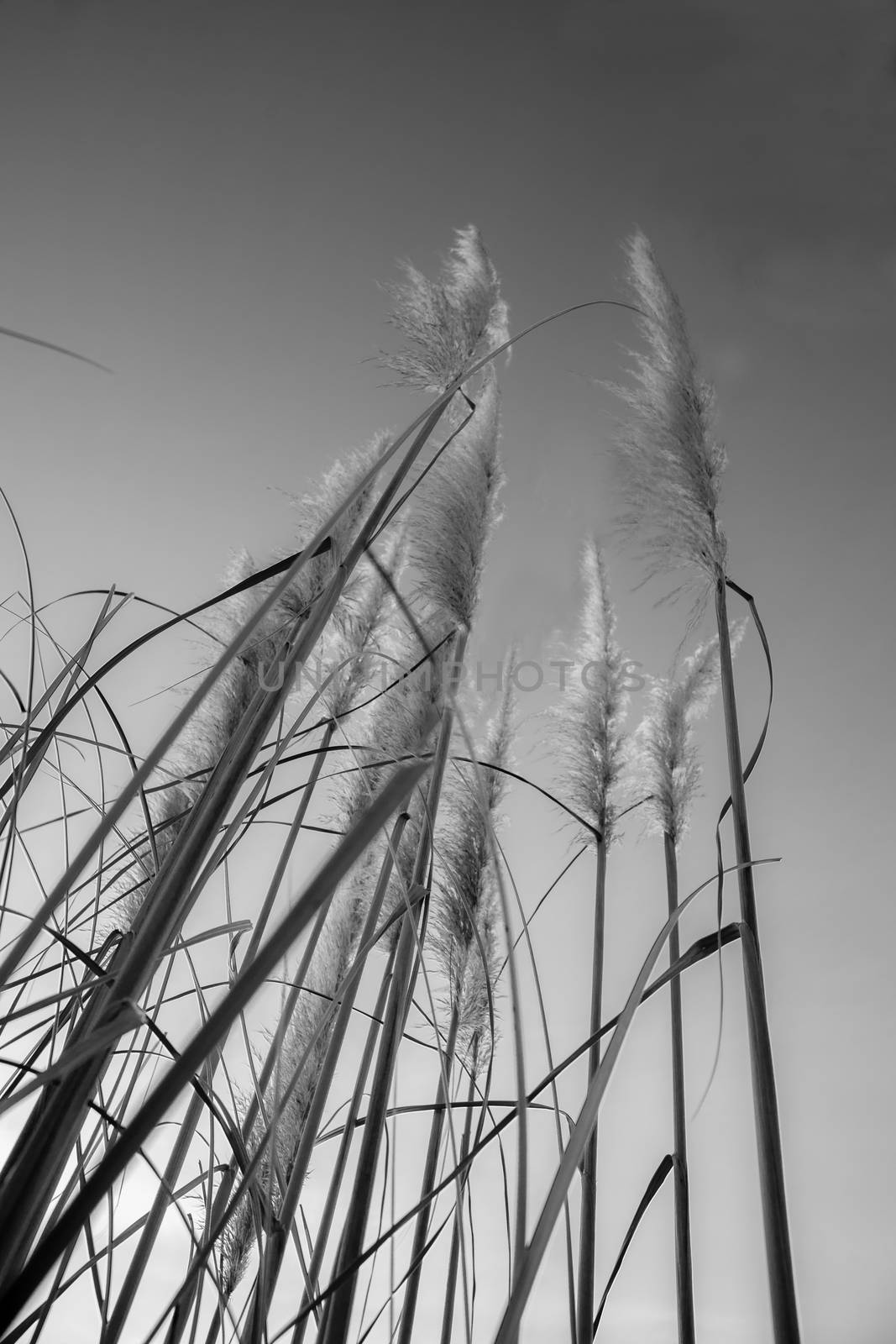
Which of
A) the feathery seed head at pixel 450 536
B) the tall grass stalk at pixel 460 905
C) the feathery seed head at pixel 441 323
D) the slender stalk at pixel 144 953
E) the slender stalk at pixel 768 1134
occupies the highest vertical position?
the feathery seed head at pixel 441 323

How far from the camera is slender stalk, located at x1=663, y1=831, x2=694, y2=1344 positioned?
1963mm

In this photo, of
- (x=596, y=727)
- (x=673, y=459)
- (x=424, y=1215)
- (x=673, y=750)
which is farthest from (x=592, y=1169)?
(x=673, y=459)

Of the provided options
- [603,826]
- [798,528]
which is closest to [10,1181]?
[603,826]

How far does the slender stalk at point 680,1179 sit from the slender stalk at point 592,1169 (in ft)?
0.74

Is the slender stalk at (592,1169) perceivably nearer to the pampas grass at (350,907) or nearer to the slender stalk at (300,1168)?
the pampas grass at (350,907)

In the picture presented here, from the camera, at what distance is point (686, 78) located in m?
6.55

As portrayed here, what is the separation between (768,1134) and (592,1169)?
1.07m

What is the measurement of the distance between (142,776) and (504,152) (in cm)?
813

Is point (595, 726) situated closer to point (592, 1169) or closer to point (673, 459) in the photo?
point (673, 459)

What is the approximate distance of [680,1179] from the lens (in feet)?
6.42

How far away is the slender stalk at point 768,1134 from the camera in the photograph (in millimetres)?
1120

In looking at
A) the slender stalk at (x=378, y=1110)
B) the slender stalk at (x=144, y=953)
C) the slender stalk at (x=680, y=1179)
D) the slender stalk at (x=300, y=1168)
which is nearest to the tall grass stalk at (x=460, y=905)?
the slender stalk at (x=680, y=1179)

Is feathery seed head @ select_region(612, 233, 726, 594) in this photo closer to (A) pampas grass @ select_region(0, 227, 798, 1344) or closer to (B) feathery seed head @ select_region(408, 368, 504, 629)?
(A) pampas grass @ select_region(0, 227, 798, 1344)

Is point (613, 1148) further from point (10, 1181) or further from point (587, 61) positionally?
point (587, 61)
